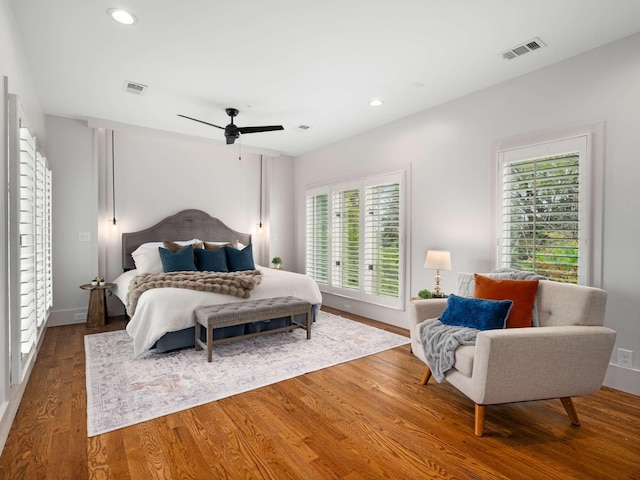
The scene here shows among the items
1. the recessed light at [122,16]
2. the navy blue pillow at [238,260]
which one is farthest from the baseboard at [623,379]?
the recessed light at [122,16]

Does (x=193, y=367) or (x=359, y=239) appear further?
(x=359, y=239)

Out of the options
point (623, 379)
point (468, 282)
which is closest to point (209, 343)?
point (468, 282)

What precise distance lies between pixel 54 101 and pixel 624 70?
18.3ft

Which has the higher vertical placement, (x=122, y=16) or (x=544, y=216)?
(x=122, y=16)

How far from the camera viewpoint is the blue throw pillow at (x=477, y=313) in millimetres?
2482

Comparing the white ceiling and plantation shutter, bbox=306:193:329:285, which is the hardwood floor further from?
plantation shutter, bbox=306:193:329:285

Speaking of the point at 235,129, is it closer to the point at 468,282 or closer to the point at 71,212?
the point at 71,212

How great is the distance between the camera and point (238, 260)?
4.95m

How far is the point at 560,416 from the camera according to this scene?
2373 mm

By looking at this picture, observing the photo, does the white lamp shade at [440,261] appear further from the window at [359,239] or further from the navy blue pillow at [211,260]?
the navy blue pillow at [211,260]

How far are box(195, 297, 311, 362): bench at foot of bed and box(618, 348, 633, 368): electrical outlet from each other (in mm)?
2709

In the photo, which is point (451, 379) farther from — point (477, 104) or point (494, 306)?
point (477, 104)

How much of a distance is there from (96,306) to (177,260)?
1.15 meters

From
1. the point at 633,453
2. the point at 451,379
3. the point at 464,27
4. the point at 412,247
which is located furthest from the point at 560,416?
the point at 464,27
